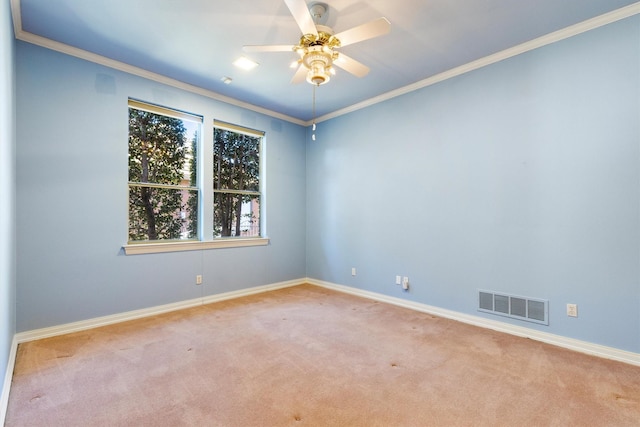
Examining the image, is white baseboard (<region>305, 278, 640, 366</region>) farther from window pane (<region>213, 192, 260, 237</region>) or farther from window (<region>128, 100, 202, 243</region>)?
window (<region>128, 100, 202, 243</region>)

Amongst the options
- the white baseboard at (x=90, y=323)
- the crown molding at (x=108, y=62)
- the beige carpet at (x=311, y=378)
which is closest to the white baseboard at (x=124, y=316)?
the white baseboard at (x=90, y=323)

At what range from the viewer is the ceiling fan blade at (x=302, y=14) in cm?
192

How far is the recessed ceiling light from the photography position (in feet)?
10.8

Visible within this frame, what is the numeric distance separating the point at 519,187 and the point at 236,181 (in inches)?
144

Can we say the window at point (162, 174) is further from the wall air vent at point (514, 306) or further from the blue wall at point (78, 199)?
the wall air vent at point (514, 306)

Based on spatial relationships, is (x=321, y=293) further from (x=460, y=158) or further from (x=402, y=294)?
(x=460, y=158)

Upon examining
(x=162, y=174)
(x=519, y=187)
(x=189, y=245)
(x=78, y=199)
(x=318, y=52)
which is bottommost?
(x=189, y=245)

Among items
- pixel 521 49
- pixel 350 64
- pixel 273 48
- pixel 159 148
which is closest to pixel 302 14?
pixel 273 48

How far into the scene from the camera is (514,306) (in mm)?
3061

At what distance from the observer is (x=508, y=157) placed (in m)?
3.12

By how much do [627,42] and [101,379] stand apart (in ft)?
16.2

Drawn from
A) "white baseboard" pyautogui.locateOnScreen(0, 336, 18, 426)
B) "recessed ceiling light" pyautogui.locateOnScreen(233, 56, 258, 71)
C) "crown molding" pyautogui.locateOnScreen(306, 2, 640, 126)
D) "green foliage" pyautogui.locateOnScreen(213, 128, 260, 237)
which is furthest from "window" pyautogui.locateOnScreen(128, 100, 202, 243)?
"crown molding" pyautogui.locateOnScreen(306, 2, 640, 126)

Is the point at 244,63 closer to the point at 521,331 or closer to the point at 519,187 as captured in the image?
the point at 519,187

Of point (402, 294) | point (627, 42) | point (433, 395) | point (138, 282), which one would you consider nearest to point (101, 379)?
point (138, 282)
